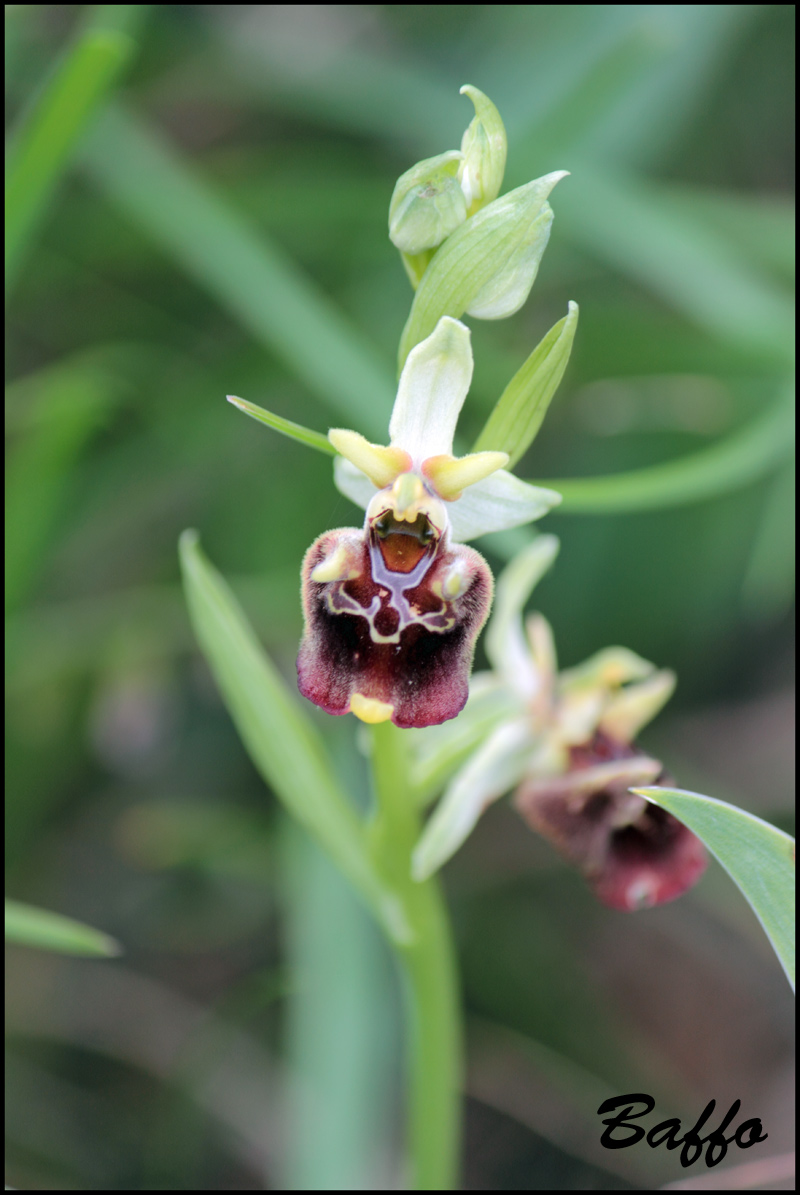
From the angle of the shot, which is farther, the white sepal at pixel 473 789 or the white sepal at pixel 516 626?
the white sepal at pixel 516 626

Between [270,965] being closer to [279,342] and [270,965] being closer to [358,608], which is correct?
[279,342]

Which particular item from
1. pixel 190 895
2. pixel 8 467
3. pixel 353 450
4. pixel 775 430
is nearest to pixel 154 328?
pixel 8 467

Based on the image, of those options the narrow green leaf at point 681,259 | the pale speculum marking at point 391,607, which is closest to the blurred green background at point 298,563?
the narrow green leaf at point 681,259

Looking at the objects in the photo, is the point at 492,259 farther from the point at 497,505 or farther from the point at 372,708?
the point at 372,708

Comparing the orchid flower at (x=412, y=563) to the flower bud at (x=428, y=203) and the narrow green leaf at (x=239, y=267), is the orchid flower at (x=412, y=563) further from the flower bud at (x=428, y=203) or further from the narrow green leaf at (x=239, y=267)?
the narrow green leaf at (x=239, y=267)

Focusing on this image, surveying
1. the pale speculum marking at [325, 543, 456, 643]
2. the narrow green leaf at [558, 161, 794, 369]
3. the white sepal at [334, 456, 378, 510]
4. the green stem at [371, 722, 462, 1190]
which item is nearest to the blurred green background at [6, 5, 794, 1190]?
the narrow green leaf at [558, 161, 794, 369]

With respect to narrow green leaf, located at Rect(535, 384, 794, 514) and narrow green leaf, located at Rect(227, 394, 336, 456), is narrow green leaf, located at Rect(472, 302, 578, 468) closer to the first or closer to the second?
narrow green leaf, located at Rect(227, 394, 336, 456)
